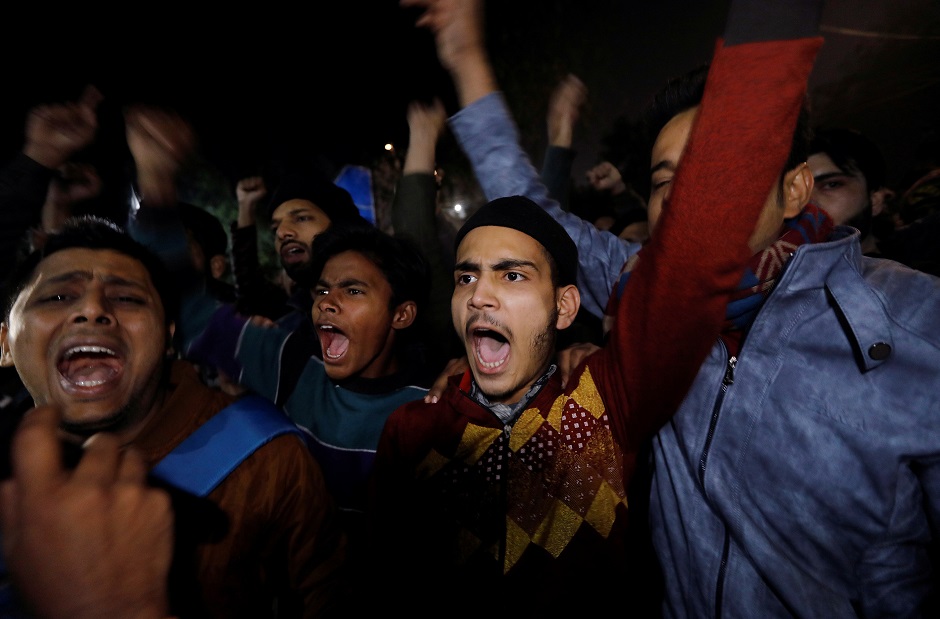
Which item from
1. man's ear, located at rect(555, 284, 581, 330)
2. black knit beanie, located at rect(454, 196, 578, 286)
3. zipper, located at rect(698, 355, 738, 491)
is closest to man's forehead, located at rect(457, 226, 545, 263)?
black knit beanie, located at rect(454, 196, 578, 286)

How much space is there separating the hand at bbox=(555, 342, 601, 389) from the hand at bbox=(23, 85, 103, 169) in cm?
288

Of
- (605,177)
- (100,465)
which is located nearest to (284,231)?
(605,177)

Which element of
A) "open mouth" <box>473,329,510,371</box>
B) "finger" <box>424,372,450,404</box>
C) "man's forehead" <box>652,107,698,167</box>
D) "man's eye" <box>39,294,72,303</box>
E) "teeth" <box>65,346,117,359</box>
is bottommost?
"finger" <box>424,372,450,404</box>

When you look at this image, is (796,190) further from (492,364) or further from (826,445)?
(492,364)

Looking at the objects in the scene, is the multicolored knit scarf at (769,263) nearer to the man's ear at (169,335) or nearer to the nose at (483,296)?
the nose at (483,296)

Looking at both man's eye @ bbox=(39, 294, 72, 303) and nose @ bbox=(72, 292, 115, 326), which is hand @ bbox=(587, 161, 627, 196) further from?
man's eye @ bbox=(39, 294, 72, 303)

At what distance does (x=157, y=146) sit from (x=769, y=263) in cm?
305

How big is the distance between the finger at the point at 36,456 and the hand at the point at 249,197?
4228mm

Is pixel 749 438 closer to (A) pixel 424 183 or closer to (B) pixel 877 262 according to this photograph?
(B) pixel 877 262

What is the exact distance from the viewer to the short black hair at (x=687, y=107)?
53.8 inches

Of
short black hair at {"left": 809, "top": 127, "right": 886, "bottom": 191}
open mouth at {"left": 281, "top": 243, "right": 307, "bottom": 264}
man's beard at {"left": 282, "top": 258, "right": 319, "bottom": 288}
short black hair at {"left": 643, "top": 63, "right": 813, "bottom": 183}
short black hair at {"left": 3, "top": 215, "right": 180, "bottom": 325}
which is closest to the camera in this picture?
short black hair at {"left": 643, "top": 63, "right": 813, "bottom": 183}

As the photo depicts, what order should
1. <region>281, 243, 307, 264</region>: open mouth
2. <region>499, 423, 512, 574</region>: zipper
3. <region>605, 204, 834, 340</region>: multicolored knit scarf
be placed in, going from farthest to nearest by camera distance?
<region>281, 243, 307, 264</region>: open mouth
<region>499, 423, 512, 574</region>: zipper
<region>605, 204, 834, 340</region>: multicolored knit scarf

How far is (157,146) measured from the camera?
2484 millimetres

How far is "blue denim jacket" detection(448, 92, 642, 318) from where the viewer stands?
2133 mm
